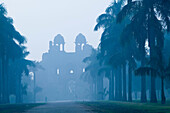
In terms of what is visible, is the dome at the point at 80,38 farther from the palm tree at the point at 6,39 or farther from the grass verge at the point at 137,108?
the grass verge at the point at 137,108

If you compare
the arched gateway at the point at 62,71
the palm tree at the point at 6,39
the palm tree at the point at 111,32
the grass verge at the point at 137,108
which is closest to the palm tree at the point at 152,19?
the grass verge at the point at 137,108

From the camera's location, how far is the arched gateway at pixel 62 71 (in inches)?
5212

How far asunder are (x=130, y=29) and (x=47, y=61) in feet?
364

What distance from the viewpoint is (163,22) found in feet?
106

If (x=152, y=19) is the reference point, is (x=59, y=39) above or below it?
above

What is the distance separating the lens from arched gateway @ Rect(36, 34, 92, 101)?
13238 centimetres

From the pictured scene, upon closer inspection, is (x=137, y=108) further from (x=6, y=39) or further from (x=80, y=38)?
(x=80, y=38)

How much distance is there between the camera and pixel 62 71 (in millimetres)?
141125

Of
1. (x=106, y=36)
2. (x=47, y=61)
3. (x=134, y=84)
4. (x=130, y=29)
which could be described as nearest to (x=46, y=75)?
(x=47, y=61)

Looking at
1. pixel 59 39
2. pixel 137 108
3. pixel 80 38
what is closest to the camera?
pixel 137 108

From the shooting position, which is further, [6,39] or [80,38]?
[80,38]

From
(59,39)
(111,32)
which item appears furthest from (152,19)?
(59,39)

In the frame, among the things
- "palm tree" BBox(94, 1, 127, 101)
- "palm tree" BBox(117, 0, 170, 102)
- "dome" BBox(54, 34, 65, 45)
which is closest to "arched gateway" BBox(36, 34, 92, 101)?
"dome" BBox(54, 34, 65, 45)

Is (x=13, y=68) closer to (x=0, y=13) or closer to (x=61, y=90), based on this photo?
(x=0, y=13)
